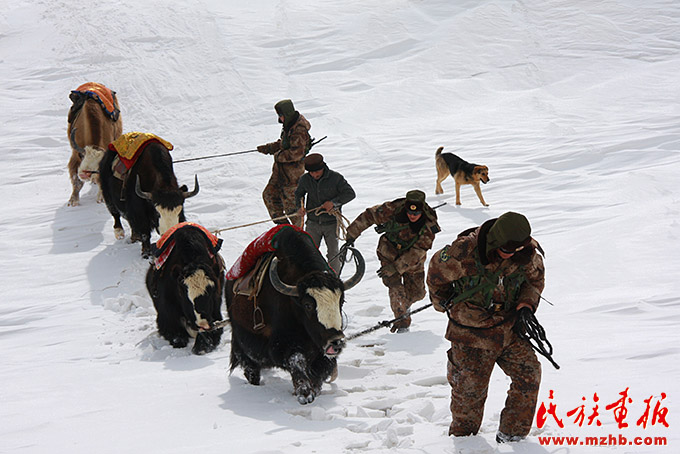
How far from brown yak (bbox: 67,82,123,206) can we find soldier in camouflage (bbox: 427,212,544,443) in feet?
26.0

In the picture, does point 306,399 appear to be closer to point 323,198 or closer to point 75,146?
point 323,198

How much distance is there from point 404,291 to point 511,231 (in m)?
3.37

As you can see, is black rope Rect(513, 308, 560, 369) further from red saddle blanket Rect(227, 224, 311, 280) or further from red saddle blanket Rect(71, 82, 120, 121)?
red saddle blanket Rect(71, 82, 120, 121)

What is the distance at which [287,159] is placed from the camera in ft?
30.8

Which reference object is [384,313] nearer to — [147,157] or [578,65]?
[147,157]

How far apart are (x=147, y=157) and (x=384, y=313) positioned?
414 centimetres

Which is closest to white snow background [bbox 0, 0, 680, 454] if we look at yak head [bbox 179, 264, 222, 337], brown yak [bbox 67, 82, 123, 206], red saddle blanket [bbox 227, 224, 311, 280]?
yak head [bbox 179, 264, 222, 337]

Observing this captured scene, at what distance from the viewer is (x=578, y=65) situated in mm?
20656

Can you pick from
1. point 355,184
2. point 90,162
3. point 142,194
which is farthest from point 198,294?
point 355,184

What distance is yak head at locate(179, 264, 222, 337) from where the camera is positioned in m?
6.67

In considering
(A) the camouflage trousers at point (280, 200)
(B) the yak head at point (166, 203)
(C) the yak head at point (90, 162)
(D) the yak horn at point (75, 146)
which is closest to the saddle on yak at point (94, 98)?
(D) the yak horn at point (75, 146)

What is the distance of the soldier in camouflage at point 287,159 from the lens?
30.7ft

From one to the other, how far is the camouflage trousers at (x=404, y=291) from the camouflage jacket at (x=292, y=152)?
303 centimetres

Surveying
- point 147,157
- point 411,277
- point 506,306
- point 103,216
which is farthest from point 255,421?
point 103,216
